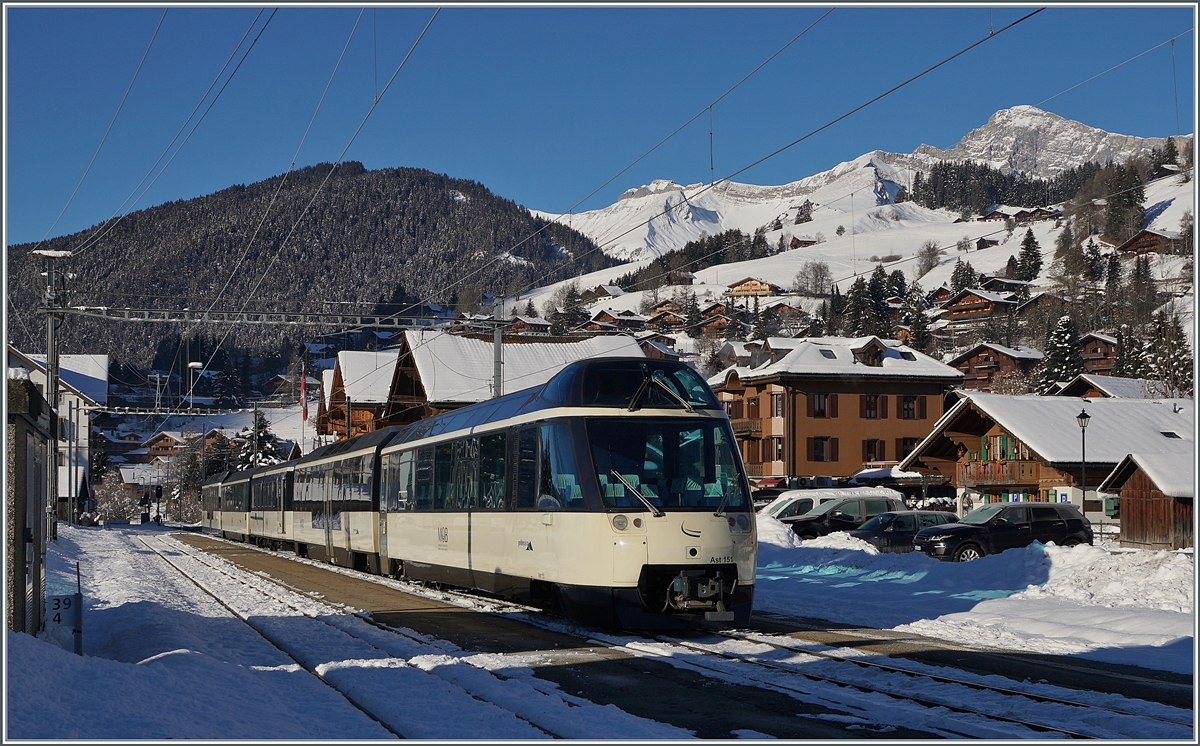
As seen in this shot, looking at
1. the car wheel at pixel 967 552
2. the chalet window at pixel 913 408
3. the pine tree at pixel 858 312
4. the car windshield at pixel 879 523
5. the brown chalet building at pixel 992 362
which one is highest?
the pine tree at pixel 858 312

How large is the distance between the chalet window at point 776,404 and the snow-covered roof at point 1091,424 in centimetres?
1949

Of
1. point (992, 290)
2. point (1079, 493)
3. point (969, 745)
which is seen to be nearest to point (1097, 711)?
point (969, 745)

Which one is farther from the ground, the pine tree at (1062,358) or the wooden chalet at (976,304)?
the wooden chalet at (976,304)

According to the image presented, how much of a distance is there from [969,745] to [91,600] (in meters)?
17.4

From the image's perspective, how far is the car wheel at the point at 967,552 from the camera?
90.5 feet

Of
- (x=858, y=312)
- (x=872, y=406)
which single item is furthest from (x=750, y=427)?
(x=858, y=312)

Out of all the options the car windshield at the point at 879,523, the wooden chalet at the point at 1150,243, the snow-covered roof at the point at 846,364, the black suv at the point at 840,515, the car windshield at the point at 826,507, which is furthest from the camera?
the wooden chalet at the point at 1150,243

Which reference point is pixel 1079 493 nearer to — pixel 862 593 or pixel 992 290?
pixel 862 593

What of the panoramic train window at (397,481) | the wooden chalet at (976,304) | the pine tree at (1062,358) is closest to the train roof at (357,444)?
the panoramic train window at (397,481)

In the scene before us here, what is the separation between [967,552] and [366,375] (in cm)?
5434

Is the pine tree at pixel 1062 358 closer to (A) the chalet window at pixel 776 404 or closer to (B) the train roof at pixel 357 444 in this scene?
(A) the chalet window at pixel 776 404

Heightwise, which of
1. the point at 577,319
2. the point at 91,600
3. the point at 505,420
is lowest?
the point at 91,600

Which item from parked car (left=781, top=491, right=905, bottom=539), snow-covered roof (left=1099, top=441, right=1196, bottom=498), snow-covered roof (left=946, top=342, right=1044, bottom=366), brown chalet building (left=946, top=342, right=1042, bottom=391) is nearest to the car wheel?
snow-covered roof (left=1099, top=441, right=1196, bottom=498)

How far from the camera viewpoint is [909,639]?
46.4 feet
